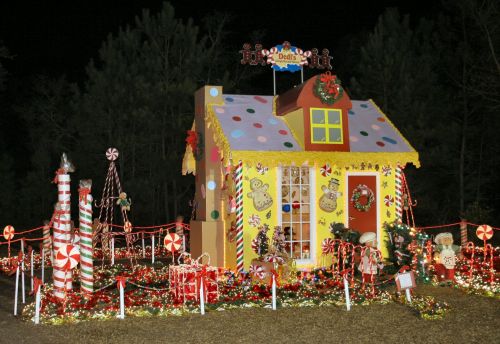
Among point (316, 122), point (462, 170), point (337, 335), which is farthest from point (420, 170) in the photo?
point (337, 335)

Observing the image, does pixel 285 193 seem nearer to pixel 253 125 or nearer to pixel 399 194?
pixel 253 125

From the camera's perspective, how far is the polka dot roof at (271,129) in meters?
13.9

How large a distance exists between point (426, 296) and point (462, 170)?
588 inches

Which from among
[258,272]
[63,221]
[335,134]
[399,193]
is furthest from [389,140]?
[63,221]

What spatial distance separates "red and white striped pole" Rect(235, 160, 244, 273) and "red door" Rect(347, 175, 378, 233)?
2.76 m

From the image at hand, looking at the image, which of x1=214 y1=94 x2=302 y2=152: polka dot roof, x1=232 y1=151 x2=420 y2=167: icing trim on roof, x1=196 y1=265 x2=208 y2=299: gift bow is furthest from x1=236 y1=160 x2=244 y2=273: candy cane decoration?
x1=196 y1=265 x2=208 y2=299: gift bow

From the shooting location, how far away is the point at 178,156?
2506 centimetres

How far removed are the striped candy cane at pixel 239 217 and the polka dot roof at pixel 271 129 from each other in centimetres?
58

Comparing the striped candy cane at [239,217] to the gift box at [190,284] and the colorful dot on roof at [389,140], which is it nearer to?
the gift box at [190,284]

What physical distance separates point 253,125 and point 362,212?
A: 10.8 feet

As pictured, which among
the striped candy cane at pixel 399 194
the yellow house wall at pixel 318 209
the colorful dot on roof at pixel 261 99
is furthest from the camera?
the colorful dot on roof at pixel 261 99

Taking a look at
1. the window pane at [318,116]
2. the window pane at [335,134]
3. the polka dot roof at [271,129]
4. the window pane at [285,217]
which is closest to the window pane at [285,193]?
the window pane at [285,217]

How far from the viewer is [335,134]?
47.4ft

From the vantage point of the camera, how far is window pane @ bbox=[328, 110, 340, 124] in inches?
570
